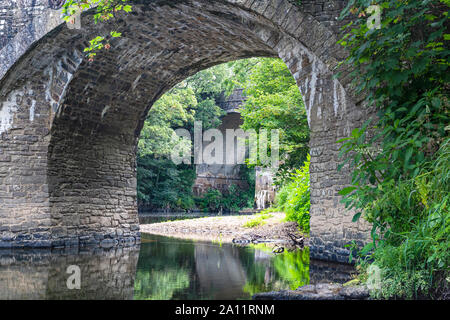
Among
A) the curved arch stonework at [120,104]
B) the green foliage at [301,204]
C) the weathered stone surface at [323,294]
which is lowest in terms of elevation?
the weathered stone surface at [323,294]

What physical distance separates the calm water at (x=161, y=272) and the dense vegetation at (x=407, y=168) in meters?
1.14

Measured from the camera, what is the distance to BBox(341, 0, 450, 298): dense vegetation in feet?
12.2

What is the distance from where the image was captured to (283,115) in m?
12.4

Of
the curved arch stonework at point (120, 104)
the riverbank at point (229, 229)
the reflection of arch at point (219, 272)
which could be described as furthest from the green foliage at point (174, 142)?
the reflection of arch at point (219, 272)

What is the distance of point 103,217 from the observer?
942cm

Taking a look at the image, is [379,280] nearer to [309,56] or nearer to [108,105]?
[309,56]

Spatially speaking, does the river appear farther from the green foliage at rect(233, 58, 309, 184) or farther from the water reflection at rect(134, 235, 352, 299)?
the green foliage at rect(233, 58, 309, 184)

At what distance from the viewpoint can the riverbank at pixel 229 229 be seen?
10258 millimetres

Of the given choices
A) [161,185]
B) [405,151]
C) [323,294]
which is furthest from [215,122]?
[323,294]

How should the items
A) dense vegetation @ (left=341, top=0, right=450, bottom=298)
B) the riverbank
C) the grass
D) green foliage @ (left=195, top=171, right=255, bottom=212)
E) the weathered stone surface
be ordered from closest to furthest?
dense vegetation @ (left=341, top=0, right=450, bottom=298)
the weathered stone surface
the riverbank
the grass
green foliage @ (left=195, top=171, right=255, bottom=212)

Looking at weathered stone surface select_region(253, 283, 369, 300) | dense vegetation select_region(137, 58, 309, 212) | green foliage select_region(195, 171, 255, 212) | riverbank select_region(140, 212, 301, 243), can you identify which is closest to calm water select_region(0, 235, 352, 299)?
weathered stone surface select_region(253, 283, 369, 300)

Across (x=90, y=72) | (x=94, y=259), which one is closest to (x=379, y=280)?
(x=94, y=259)

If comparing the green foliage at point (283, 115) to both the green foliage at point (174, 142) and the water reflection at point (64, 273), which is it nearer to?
the water reflection at point (64, 273)

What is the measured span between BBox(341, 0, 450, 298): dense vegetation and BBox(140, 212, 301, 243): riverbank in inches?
204
